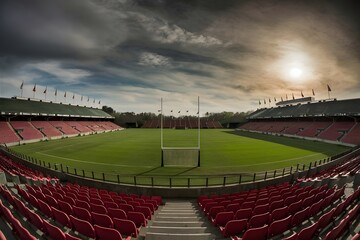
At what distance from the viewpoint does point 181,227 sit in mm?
8250

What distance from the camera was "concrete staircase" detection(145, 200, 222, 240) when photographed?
6.78m

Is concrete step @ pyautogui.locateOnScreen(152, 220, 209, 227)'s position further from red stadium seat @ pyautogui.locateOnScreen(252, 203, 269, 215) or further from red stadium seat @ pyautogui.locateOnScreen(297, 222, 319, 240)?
→ red stadium seat @ pyautogui.locateOnScreen(297, 222, 319, 240)

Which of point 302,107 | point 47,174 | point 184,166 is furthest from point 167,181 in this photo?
point 302,107

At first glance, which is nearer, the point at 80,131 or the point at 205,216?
the point at 205,216

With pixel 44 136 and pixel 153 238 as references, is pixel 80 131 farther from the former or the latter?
pixel 153 238

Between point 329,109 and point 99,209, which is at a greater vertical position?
point 329,109

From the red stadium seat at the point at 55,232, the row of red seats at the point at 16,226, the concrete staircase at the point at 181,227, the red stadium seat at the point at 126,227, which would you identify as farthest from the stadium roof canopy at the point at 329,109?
the row of red seats at the point at 16,226

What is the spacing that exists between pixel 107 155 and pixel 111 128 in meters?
62.7

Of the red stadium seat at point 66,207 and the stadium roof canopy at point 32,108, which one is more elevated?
the stadium roof canopy at point 32,108

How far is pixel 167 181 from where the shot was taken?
1825 centimetres

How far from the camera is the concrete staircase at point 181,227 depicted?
6781 millimetres

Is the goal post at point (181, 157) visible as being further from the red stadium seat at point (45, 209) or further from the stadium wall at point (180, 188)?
the red stadium seat at point (45, 209)

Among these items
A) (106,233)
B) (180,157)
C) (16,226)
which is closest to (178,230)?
(106,233)

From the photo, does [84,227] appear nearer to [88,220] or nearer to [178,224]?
[88,220]
